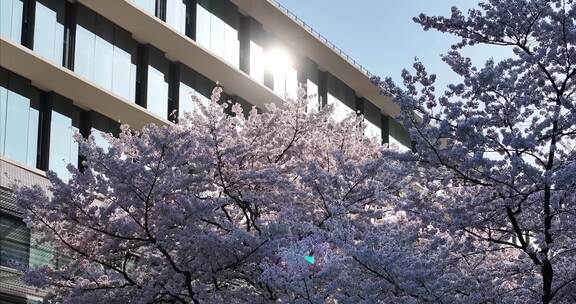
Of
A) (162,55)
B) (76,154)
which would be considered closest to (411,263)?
(76,154)

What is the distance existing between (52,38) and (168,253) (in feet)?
44.5

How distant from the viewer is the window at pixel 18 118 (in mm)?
25855

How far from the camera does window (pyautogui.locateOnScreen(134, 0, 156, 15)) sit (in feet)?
101

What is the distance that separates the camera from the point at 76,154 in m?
28.3

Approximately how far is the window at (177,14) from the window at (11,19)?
6.70 m

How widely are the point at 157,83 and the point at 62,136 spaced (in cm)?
506

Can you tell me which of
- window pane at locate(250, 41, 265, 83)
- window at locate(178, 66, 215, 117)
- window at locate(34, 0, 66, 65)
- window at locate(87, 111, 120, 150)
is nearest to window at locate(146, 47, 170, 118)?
window at locate(178, 66, 215, 117)

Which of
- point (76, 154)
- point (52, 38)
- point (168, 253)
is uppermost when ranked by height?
point (52, 38)

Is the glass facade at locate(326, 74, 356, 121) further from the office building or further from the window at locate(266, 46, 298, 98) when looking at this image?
the window at locate(266, 46, 298, 98)

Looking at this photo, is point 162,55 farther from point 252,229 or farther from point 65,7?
point 252,229

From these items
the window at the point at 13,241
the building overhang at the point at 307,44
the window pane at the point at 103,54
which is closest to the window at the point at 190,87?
the window pane at the point at 103,54

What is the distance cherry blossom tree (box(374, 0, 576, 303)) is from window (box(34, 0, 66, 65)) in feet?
51.6

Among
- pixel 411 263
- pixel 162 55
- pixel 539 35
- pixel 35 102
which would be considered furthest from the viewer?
pixel 162 55

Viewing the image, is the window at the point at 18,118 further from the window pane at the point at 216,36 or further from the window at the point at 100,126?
the window pane at the point at 216,36
